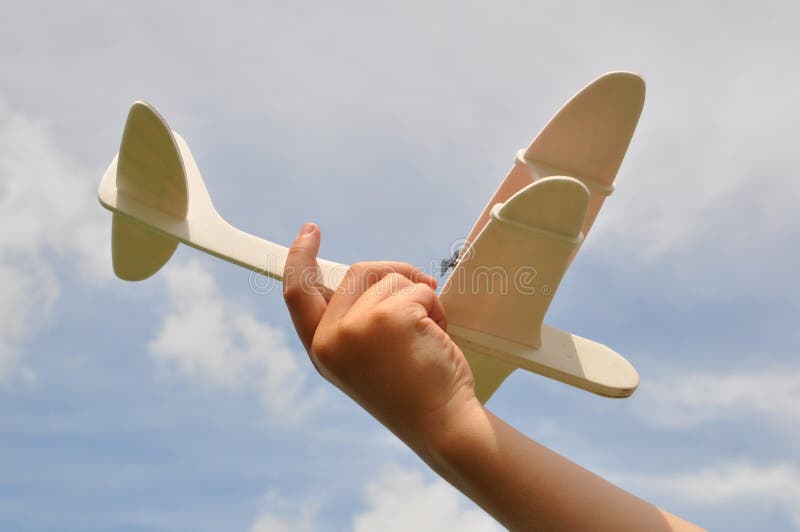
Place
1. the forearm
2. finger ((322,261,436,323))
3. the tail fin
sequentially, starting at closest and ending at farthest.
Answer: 1. the forearm
2. finger ((322,261,436,323))
3. the tail fin

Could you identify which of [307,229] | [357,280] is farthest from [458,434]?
[307,229]

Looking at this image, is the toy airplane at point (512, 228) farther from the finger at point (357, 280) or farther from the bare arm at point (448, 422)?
the bare arm at point (448, 422)

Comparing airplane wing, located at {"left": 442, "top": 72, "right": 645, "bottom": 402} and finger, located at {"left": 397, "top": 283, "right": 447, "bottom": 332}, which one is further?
airplane wing, located at {"left": 442, "top": 72, "right": 645, "bottom": 402}

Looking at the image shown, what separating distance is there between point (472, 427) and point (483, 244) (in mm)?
663

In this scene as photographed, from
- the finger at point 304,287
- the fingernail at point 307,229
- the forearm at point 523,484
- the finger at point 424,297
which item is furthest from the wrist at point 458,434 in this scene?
the fingernail at point 307,229

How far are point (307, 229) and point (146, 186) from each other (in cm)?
70

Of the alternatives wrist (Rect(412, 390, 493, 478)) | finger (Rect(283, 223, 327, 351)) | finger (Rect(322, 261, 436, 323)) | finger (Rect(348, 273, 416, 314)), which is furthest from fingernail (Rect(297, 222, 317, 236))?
wrist (Rect(412, 390, 493, 478))

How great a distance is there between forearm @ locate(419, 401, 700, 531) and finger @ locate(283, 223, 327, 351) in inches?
27.0

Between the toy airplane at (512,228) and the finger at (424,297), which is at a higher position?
the toy airplane at (512,228)

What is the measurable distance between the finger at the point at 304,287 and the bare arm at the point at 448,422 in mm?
166

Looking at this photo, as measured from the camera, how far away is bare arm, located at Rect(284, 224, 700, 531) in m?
1.93

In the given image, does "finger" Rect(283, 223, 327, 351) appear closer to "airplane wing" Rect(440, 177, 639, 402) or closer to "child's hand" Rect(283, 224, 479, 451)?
"child's hand" Rect(283, 224, 479, 451)

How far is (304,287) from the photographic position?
245cm

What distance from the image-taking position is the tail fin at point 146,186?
2.53 meters
